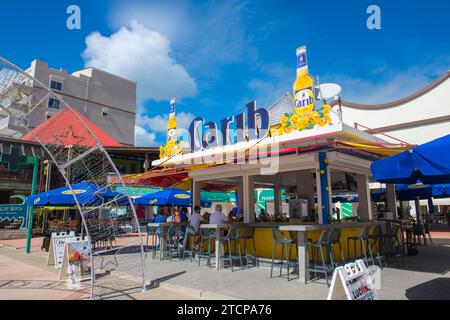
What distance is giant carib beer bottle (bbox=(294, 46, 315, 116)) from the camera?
7.56 metres

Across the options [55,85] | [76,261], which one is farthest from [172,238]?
[55,85]

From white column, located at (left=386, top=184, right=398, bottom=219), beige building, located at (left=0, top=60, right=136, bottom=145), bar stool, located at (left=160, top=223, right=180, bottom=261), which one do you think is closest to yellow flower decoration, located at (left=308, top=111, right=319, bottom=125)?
white column, located at (left=386, top=184, right=398, bottom=219)

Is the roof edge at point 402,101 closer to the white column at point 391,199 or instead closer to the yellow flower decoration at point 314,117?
the white column at point 391,199

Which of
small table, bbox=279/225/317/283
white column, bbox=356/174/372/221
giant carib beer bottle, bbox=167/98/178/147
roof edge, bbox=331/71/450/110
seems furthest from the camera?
roof edge, bbox=331/71/450/110

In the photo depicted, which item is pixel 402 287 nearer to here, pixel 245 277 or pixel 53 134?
pixel 245 277

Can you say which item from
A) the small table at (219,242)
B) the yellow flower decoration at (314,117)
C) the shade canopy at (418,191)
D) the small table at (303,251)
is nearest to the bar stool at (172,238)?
the small table at (219,242)

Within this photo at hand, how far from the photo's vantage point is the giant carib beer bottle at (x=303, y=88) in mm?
7559

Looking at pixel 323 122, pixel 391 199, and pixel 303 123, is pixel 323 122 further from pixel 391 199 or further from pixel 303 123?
pixel 391 199

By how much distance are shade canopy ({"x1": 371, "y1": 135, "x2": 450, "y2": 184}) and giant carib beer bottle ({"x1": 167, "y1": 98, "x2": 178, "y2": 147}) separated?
7358mm

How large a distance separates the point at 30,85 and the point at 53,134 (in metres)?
1.18

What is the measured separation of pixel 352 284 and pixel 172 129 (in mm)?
9146

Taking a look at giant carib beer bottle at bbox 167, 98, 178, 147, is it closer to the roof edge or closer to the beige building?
the roof edge

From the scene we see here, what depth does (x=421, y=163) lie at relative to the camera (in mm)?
4438
